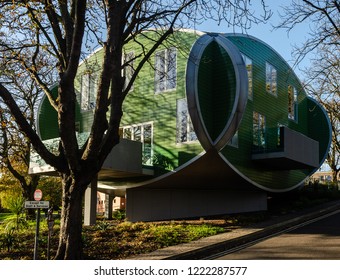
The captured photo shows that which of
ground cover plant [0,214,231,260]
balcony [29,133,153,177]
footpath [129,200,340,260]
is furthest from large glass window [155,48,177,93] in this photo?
footpath [129,200,340,260]

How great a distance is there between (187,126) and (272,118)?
810cm

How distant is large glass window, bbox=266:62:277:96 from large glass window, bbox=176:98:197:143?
7.45 meters

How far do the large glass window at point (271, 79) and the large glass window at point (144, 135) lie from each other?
8361mm

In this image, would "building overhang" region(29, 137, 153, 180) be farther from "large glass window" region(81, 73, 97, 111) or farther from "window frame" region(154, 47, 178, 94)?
"large glass window" region(81, 73, 97, 111)

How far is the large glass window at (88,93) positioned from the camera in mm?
25578

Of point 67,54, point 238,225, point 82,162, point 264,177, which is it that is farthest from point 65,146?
point 264,177

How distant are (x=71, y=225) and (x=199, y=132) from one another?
377 inches

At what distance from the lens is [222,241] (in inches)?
523

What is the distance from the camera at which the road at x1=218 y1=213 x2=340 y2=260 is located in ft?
36.4

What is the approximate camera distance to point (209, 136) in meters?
19.4

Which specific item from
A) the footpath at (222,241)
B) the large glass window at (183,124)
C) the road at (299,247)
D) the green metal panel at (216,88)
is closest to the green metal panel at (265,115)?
the green metal panel at (216,88)

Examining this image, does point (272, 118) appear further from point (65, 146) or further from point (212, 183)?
point (65, 146)
